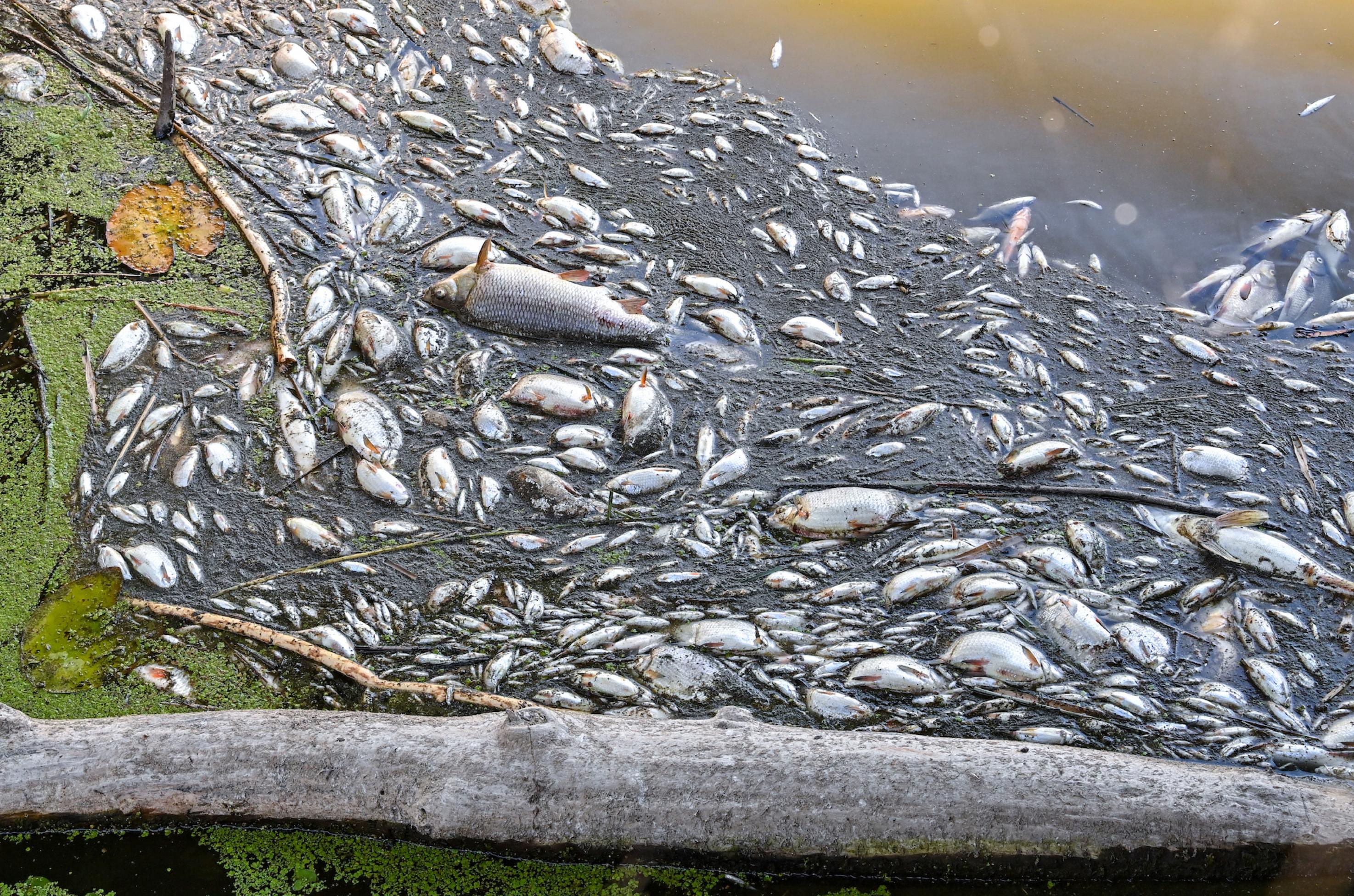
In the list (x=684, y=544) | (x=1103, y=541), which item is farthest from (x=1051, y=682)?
(x=684, y=544)

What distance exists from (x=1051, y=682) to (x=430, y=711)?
1636 millimetres

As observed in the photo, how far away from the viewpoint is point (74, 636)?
2191 mm

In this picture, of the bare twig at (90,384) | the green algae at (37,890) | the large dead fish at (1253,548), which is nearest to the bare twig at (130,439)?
the bare twig at (90,384)

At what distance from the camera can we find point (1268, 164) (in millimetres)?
3951

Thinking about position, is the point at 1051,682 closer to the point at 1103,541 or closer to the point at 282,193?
the point at 1103,541

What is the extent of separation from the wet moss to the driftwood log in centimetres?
24

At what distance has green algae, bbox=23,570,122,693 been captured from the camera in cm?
213

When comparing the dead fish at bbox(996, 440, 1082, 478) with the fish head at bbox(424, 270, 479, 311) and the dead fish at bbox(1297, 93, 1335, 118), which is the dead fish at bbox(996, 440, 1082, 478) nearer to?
the fish head at bbox(424, 270, 479, 311)

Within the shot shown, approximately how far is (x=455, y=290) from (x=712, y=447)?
1.07 metres

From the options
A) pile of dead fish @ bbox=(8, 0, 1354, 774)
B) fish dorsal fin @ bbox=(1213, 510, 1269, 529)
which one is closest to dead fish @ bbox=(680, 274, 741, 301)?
pile of dead fish @ bbox=(8, 0, 1354, 774)

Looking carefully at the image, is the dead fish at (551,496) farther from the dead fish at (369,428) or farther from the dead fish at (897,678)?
the dead fish at (897,678)

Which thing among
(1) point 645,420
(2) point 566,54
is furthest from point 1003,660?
(2) point 566,54

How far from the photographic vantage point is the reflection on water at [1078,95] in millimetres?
3742

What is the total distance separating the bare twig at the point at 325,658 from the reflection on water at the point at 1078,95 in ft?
9.29
